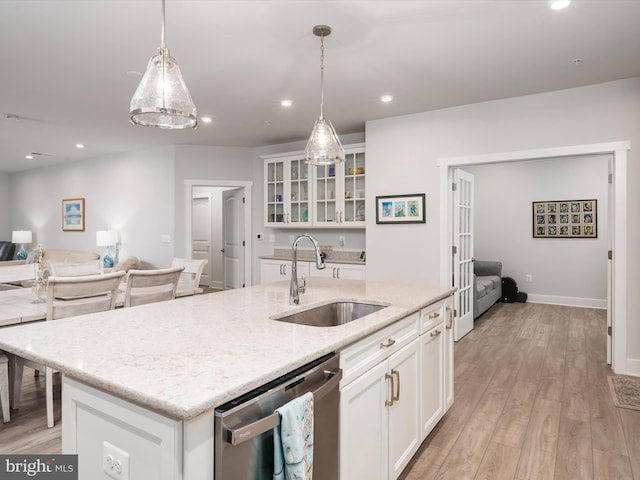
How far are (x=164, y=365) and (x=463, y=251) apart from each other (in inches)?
163

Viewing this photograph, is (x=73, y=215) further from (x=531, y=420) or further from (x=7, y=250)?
(x=531, y=420)

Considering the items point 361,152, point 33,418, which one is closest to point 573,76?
point 361,152

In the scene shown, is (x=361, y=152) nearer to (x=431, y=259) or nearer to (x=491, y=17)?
(x=431, y=259)

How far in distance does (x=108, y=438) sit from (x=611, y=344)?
409 centimetres

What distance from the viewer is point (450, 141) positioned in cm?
426

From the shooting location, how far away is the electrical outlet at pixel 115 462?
105cm

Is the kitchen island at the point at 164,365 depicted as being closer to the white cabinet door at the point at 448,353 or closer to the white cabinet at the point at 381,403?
the white cabinet at the point at 381,403

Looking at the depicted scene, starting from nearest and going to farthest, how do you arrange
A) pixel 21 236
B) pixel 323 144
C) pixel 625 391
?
1. pixel 323 144
2. pixel 625 391
3. pixel 21 236

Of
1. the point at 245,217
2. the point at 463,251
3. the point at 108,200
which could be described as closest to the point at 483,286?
the point at 463,251

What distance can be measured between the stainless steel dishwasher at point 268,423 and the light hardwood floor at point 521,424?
37.5 inches

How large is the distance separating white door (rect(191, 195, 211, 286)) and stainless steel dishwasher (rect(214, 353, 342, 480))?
7032mm

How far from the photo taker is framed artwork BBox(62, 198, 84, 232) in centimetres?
762

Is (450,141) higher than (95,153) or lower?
lower

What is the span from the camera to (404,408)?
76.9 inches
